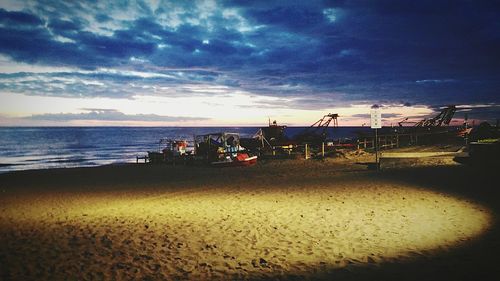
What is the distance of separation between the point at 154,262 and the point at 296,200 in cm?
694

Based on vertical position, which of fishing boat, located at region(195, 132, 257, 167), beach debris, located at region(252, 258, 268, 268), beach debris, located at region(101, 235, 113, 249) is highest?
fishing boat, located at region(195, 132, 257, 167)

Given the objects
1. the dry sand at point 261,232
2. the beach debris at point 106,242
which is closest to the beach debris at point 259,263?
the dry sand at point 261,232

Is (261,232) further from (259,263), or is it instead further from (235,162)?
(235,162)

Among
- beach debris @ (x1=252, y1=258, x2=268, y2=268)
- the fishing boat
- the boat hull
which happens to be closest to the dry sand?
beach debris @ (x1=252, y1=258, x2=268, y2=268)

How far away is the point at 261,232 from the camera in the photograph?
338 inches

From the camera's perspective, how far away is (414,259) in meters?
6.47

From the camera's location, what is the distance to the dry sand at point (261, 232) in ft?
20.4

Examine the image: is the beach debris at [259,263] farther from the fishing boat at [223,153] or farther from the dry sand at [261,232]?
the fishing boat at [223,153]

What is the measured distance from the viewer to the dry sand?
20.4 feet

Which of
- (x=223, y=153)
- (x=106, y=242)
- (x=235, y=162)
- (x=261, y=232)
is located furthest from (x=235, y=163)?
(x=106, y=242)

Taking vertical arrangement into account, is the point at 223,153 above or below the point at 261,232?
above

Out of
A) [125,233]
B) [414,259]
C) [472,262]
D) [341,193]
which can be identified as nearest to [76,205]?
[125,233]

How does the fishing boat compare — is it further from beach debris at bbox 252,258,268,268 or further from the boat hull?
beach debris at bbox 252,258,268,268

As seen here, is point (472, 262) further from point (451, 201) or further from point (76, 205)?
point (76, 205)
